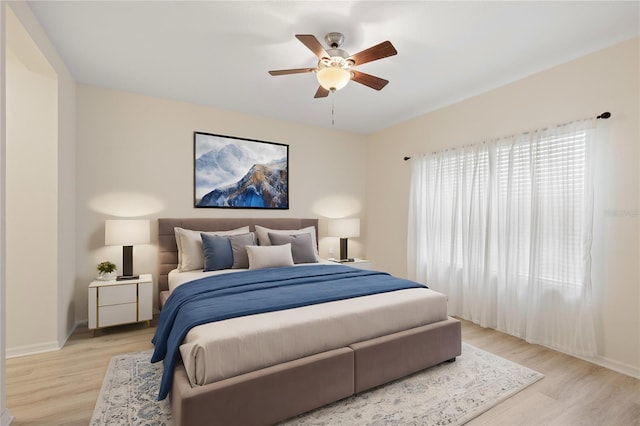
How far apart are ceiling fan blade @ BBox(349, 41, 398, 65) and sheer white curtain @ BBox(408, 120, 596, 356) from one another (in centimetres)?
185

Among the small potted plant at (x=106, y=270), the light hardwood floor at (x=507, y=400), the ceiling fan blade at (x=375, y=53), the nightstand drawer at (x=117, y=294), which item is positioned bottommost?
the light hardwood floor at (x=507, y=400)

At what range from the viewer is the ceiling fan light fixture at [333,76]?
7.91 feet

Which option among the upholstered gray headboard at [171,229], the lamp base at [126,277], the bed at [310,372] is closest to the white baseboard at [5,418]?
the bed at [310,372]

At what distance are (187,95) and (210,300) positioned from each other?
103 inches

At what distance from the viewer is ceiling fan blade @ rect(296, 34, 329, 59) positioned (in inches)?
81.4

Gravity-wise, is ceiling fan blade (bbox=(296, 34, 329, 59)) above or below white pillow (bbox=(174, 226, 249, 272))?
above

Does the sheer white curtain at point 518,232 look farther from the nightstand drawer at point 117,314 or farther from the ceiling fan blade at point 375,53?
the nightstand drawer at point 117,314

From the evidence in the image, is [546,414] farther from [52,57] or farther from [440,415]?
[52,57]

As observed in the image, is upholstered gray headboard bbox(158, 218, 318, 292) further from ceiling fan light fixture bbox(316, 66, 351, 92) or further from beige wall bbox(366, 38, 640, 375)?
beige wall bbox(366, 38, 640, 375)

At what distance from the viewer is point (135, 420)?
1885 millimetres

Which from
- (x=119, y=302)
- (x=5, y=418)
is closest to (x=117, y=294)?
(x=119, y=302)

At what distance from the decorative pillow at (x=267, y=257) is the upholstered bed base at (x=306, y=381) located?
1.59 m

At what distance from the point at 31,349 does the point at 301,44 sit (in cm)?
→ 348

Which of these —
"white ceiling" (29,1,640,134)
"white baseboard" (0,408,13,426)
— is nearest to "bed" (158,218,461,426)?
"white baseboard" (0,408,13,426)
